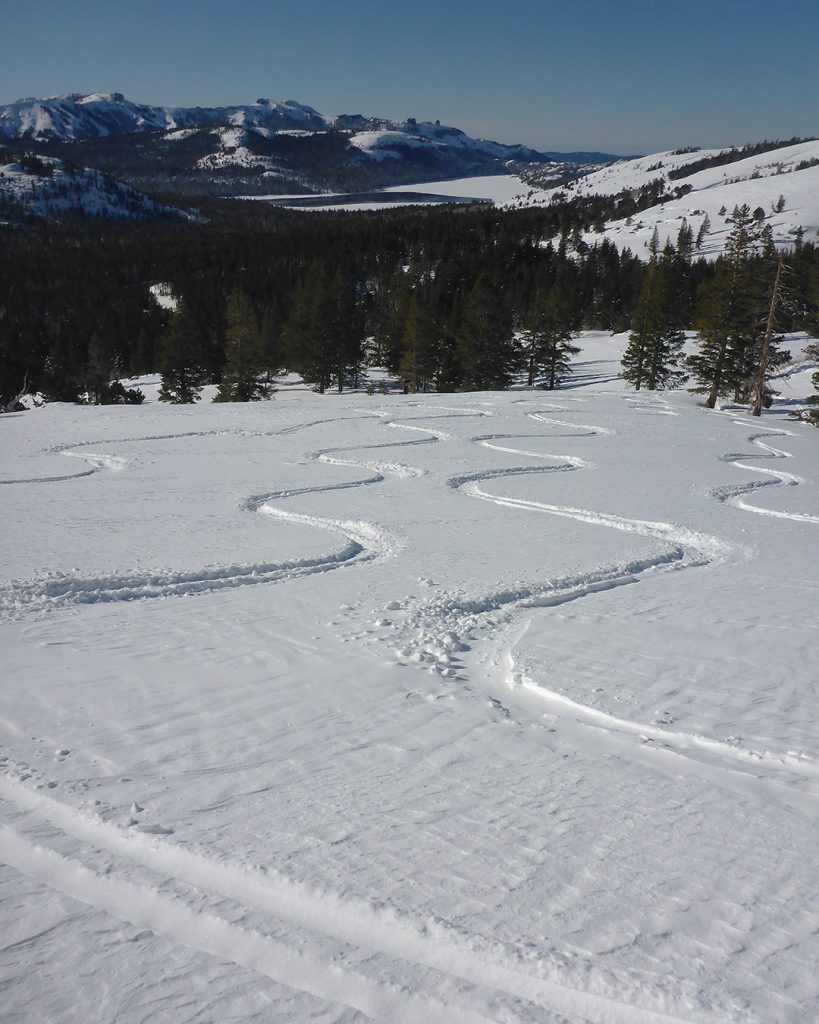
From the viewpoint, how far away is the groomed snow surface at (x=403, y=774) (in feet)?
9.18

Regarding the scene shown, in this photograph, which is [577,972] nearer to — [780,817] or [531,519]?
[780,817]

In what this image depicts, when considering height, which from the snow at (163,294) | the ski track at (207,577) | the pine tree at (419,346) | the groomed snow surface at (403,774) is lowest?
the ski track at (207,577)

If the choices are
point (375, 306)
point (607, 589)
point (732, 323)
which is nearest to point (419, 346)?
point (732, 323)

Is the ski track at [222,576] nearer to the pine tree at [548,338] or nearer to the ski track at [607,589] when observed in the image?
the ski track at [607,589]

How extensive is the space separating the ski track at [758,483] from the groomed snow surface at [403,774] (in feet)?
8.22

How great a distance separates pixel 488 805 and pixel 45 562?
700cm

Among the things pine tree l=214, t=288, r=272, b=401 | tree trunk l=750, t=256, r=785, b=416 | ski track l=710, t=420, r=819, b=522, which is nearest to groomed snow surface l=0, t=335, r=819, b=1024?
ski track l=710, t=420, r=819, b=522

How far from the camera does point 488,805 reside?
3928 mm

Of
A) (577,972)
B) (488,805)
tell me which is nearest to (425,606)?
(488,805)

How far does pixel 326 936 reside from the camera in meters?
2.97

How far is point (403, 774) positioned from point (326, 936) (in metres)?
1.31

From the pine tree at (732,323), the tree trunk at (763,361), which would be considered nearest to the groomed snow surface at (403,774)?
the tree trunk at (763,361)

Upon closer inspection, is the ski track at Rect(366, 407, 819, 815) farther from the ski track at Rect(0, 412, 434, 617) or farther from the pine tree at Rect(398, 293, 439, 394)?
the pine tree at Rect(398, 293, 439, 394)

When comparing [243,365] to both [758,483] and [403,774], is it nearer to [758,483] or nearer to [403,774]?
[758,483]
